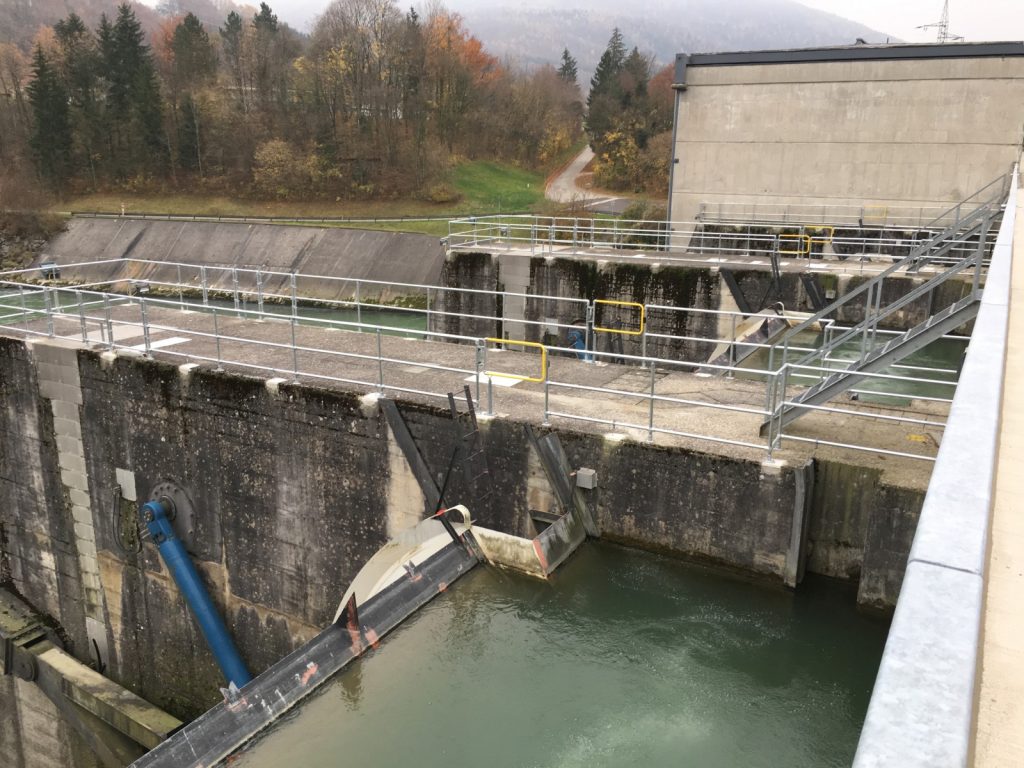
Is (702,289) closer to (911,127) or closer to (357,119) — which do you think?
(911,127)

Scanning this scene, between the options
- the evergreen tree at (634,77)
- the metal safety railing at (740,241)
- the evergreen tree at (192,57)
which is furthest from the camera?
the evergreen tree at (192,57)

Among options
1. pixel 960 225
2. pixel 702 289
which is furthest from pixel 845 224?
pixel 960 225

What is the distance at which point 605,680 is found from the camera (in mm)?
6848

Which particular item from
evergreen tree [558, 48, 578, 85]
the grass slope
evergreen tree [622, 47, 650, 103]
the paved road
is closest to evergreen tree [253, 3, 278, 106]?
the grass slope

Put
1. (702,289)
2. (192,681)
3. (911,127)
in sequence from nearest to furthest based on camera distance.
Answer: (192,681) < (702,289) < (911,127)

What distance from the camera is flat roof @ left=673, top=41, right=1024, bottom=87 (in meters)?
24.8

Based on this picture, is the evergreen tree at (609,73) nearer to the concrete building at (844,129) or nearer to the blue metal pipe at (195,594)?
the concrete building at (844,129)

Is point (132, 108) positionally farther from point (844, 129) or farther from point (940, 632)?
point (940, 632)

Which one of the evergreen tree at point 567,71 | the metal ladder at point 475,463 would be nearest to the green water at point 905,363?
the metal ladder at point 475,463

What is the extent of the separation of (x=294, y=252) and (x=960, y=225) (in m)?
38.5

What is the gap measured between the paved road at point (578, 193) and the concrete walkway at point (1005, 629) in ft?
171

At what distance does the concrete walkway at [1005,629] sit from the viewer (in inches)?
86.5

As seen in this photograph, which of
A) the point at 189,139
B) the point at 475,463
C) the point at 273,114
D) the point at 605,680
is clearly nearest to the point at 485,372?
the point at 475,463

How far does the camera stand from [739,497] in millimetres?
8047
